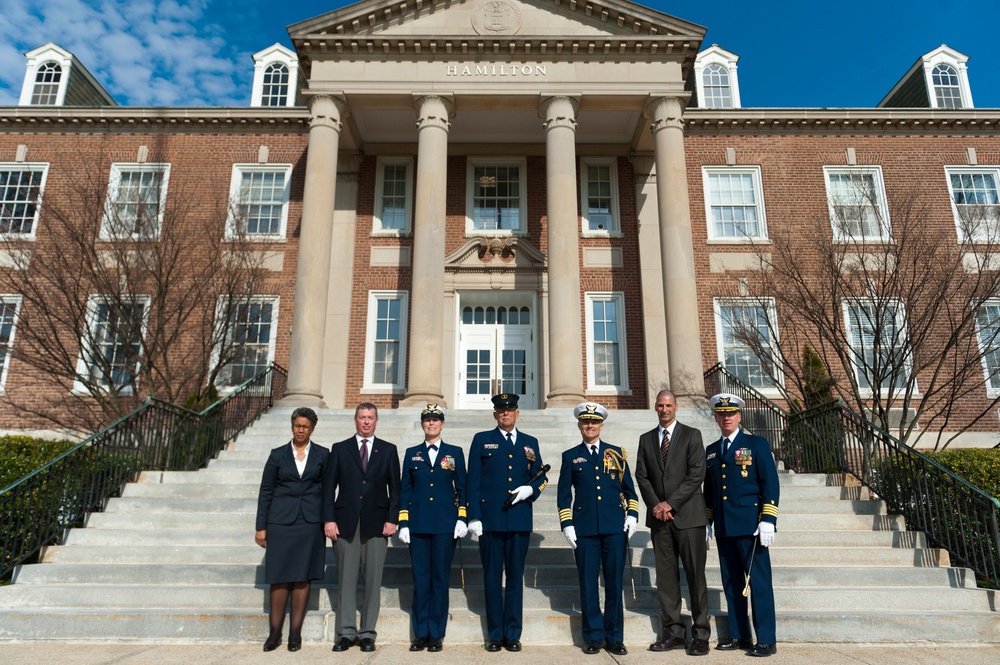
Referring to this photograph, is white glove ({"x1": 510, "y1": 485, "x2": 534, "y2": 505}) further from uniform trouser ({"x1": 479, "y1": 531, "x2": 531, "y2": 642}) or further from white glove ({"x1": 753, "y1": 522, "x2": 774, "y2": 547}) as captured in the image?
white glove ({"x1": 753, "y1": 522, "x2": 774, "y2": 547})

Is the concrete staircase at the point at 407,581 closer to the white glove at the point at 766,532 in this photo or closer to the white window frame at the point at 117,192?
the white glove at the point at 766,532

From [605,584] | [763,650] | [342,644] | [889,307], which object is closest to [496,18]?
[889,307]

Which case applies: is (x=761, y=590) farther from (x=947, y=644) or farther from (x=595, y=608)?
(x=947, y=644)

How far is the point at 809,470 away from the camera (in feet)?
35.0

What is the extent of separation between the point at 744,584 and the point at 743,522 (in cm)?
53

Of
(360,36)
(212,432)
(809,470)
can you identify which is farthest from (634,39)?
(212,432)

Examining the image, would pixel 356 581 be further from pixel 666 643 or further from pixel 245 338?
pixel 245 338

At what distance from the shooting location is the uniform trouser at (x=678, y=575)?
18.6 ft

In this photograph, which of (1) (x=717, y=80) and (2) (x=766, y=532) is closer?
(2) (x=766, y=532)

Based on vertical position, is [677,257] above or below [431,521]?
above

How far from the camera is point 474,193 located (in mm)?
19156

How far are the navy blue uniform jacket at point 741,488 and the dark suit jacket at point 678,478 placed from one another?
0.55 feet

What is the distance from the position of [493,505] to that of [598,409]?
4.25ft

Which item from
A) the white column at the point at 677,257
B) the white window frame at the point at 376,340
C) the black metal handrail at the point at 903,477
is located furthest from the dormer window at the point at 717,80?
the black metal handrail at the point at 903,477
